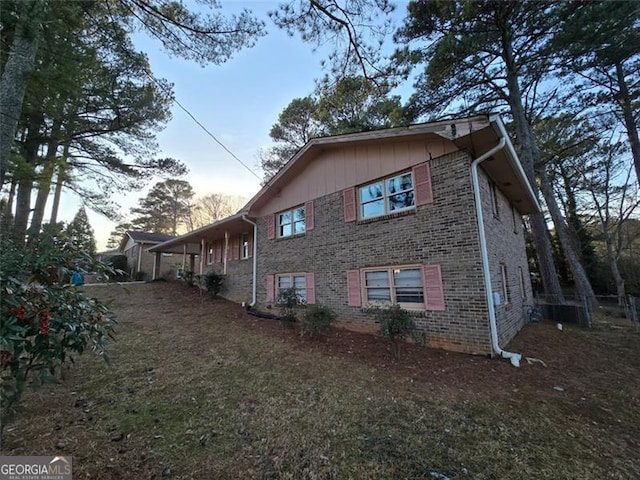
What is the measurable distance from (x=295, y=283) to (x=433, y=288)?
479cm

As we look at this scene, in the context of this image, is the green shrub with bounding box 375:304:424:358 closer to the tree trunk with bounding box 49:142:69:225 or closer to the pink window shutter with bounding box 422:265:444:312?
the pink window shutter with bounding box 422:265:444:312

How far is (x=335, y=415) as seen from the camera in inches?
133

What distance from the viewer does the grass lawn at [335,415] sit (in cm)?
252

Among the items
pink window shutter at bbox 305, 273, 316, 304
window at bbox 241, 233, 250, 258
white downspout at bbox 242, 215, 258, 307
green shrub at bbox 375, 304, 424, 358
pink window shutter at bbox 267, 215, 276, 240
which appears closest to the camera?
green shrub at bbox 375, 304, 424, 358

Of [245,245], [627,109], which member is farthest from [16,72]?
[627,109]

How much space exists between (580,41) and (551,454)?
12.7 m

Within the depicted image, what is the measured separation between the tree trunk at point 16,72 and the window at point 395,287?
7.10m

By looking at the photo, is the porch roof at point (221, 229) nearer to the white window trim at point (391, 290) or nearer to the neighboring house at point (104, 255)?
the neighboring house at point (104, 255)

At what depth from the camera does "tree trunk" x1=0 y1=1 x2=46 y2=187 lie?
3938mm

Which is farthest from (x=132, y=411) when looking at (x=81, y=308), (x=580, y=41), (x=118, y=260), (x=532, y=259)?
(x=532, y=259)

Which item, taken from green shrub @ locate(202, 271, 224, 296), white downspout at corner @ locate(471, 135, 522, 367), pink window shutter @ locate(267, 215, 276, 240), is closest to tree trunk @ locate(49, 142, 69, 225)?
pink window shutter @ locate(267, 215, 276, 240)

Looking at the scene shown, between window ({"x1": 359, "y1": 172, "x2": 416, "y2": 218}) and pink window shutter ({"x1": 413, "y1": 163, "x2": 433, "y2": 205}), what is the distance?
0.21 metres

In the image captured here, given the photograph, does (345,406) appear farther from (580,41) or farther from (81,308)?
(580,41)

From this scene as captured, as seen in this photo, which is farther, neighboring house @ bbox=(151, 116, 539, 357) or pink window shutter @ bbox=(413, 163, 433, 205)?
pink window shutter @ bbox=(413, 163, 433, 205)
